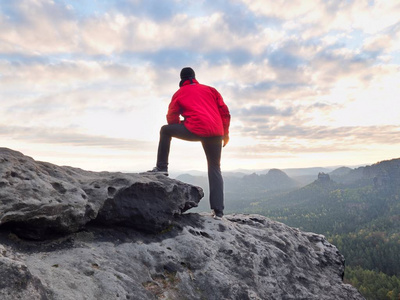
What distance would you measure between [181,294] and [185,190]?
4361mm

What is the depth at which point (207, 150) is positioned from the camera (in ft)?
36.9

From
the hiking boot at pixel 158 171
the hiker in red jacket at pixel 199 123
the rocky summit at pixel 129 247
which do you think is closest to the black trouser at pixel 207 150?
the hiker in red jacket at pixel 199 123

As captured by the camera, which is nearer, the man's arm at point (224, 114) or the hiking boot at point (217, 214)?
the man's arm at point (224, 114)

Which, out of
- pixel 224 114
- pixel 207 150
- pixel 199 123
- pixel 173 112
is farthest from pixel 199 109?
pixel 207 150

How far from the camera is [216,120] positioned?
11.0 meters

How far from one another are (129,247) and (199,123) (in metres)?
5.02

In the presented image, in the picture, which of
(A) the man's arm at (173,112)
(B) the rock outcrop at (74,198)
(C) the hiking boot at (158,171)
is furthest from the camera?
(C) the hiking boot at (158,171)

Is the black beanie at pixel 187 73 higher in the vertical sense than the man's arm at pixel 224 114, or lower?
higher

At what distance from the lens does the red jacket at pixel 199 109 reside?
10.7 m

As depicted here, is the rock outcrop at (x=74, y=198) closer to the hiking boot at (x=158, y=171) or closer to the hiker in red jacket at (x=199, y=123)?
the hiking boot at (x=158, y=171)

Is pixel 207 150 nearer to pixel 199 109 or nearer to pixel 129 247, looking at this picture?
pixel 199 109

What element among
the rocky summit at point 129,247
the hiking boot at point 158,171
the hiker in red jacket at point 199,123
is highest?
the hiker in red jacket at point 199,123

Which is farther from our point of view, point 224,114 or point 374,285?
point 374,285

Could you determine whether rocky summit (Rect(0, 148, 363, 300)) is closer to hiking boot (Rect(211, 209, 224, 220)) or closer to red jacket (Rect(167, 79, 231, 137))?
hiking boot (Rect(211, 209, 224, 220))
